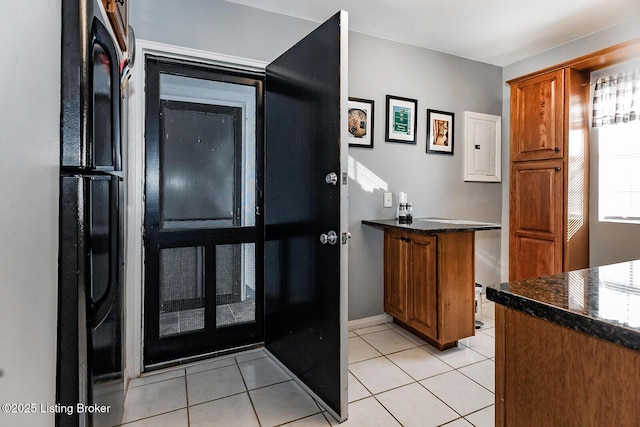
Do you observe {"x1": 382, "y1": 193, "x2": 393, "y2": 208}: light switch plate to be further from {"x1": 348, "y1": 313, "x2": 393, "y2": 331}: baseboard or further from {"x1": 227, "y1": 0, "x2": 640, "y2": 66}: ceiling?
{"x1": 227, "y1": 0, "x2": 640, "y2": 66}: ceiling

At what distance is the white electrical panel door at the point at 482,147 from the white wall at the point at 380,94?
0.26ft

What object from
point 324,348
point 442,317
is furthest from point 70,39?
point 442,317

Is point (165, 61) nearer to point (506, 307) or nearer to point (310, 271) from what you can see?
point (310, 271)

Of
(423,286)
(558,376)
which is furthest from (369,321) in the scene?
(558,376)

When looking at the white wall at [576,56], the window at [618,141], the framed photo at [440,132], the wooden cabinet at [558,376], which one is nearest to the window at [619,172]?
the window at [618,141]

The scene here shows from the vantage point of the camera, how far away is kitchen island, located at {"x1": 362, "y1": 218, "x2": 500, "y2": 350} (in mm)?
2271

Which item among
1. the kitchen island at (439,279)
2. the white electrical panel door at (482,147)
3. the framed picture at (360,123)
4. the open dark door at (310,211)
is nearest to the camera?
the open dark door at (310,211)

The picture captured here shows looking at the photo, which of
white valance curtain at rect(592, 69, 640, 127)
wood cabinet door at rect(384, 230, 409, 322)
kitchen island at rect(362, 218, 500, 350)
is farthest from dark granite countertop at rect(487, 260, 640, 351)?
white valance curtain at rect(592, 69, 640, 127)

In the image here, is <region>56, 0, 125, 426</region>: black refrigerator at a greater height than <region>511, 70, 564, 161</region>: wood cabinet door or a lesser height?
lesser

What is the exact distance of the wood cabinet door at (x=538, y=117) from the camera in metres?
2.80

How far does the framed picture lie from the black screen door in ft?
2.59

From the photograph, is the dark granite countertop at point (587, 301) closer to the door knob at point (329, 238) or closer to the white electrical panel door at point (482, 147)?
the door knob at point (329, 238)

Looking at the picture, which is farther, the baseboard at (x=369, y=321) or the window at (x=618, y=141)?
the baseboard at (x=369, y=321)

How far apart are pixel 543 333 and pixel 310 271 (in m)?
1.31
